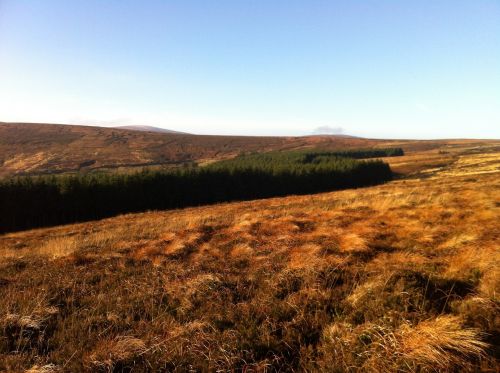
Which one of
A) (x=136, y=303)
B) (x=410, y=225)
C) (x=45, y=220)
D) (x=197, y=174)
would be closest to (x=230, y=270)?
(x=136, y=303)

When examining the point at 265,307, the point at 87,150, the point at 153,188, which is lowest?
the point at 153,188

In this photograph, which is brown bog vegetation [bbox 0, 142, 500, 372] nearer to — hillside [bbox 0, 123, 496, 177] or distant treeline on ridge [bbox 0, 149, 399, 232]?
distant treeline on ridge [bbox 0, 149, 399, 232]

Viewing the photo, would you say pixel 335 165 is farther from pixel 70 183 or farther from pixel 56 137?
pixel 56 137

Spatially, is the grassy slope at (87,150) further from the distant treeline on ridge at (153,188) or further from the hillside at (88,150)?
the distant treeline on ridge at (153,188)

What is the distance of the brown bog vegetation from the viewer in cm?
377

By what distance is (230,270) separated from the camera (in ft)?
24.0

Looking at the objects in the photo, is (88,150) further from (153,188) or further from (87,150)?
(153,188)

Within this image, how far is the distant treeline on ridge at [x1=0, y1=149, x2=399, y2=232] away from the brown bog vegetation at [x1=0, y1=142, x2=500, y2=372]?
158 ft

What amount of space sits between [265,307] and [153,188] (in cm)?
5911

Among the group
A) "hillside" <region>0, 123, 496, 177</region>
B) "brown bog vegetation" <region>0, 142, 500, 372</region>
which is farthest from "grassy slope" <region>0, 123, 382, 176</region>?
"brown bog vegetation" <region>0, 142, 500, 372</region>

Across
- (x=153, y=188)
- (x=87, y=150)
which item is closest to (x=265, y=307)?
(x=153, y=188)

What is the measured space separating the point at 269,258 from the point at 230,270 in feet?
4.09

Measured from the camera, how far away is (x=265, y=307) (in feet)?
16.5

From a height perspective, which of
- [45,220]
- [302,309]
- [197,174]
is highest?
[302,309]
